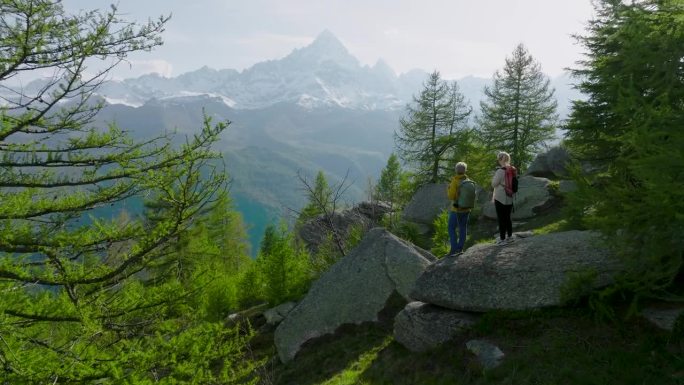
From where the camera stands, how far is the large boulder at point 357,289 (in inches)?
577

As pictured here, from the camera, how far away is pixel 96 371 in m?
5.24

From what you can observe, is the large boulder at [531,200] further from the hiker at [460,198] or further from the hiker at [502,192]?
the hiker at [460,198]

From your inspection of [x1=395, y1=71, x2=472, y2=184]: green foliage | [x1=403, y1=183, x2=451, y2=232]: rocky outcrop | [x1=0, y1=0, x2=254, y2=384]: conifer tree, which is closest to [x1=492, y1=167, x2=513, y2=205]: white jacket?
[x1=0, y1=0, x2=254, y2=384]: conifer tree

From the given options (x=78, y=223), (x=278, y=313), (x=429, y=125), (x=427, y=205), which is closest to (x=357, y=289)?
(x=278, y=313)

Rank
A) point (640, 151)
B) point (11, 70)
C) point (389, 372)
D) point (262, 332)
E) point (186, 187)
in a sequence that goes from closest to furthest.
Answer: point (11, 70), point (186, 187), point (640, 151), point (389, 372), point (262, 332)

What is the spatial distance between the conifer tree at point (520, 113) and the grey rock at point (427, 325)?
2700 centimetres

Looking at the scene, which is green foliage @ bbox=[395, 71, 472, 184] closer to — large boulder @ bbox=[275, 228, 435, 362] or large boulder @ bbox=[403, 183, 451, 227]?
large boulder @ bbox=[403, 183, 451, 227]

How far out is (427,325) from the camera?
1097 cm

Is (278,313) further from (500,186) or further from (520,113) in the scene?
(520,113)

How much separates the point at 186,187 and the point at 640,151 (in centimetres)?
672

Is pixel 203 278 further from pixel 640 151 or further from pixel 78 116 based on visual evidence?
pixel 640 151

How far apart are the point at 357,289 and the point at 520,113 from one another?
2683cm

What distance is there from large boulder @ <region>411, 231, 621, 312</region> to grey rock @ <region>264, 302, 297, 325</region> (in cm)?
990

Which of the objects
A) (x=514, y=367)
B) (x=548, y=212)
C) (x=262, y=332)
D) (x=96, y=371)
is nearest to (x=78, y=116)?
(x=96, y=371)
